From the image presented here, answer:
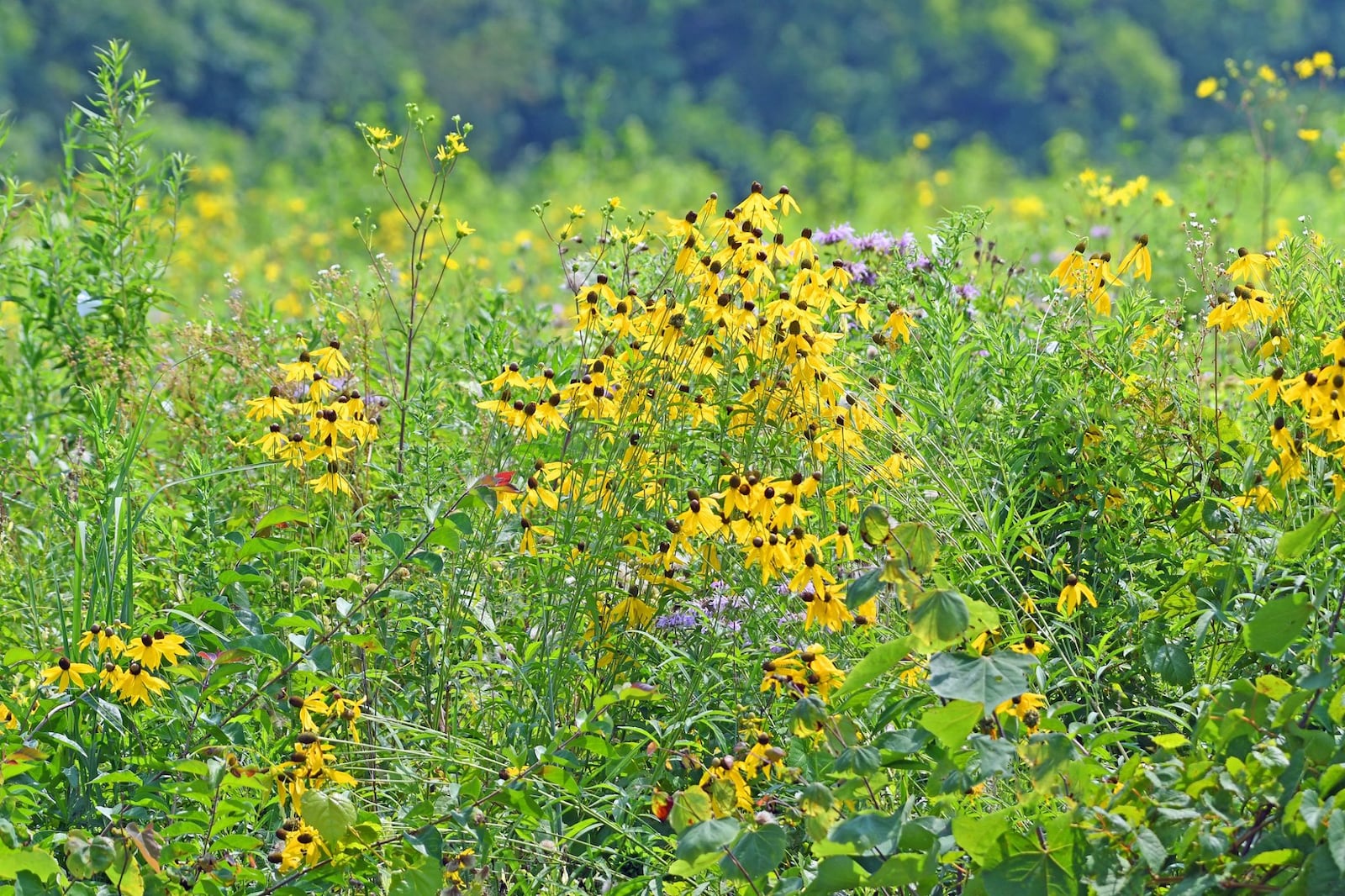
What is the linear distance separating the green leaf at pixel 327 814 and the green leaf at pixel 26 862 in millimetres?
330

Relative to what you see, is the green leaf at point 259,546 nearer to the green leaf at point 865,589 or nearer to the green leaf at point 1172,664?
the green leaf at point 865,589

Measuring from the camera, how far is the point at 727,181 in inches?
746

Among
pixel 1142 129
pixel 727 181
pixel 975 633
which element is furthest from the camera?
pixel 1142 129

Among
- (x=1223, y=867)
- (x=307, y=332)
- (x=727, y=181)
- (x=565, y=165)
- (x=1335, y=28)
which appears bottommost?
(x=1223, y=867)

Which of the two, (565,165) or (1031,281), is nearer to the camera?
(1031,281)

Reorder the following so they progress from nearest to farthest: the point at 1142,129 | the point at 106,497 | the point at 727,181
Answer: the point at 106,497 < the point at 727,181 < the point at 1142,129

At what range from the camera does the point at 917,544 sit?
172 centimetres

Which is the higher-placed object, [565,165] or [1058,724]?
[565,165]

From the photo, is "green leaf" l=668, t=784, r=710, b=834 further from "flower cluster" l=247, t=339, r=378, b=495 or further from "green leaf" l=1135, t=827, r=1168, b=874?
"flower cluster" l=247, t=339, r=378, b=495

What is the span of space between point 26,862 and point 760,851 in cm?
90

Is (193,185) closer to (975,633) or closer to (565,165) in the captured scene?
(565,165)

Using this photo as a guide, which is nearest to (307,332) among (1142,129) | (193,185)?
(193,185)

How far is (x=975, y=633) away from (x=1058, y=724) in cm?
18

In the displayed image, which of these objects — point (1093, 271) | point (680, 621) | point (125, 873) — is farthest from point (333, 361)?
point (1093, 271)
